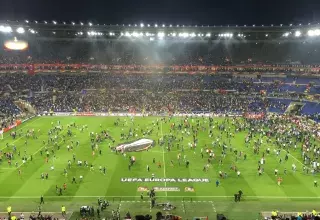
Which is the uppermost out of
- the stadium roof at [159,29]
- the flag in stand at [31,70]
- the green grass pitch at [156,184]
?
the stadium roof at [159,29]

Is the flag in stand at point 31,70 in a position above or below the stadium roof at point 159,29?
below

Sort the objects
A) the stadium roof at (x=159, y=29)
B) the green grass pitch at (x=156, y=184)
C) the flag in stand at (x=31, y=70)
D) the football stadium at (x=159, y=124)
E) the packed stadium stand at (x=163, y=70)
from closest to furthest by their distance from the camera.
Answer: the green grass pitch at (x=156, y=184)
the football stadium at (x=159, y=124)
the packed stadium stand at (x=163, y=70)
the stadium roof at (x=159, y=29)
the flag in stand at (x=31, y=70)

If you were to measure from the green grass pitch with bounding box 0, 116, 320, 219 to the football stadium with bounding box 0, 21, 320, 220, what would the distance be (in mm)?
140

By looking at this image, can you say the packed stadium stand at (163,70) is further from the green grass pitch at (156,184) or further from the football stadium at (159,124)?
the green grass pitch at (156,184)

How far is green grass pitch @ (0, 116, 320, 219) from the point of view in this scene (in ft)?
98.1

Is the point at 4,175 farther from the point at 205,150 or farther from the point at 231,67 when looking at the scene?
the point at 231,67

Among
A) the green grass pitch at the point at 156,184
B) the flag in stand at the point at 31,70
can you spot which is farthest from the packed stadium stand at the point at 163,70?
the green grass pitch at the point at 156,184

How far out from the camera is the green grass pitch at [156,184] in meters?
29.9

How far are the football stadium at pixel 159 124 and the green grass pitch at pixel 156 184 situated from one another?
0.14 meters

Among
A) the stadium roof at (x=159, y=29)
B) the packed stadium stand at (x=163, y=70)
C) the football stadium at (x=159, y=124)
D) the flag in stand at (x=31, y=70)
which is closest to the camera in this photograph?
the football stadium at (x=159, y=124)

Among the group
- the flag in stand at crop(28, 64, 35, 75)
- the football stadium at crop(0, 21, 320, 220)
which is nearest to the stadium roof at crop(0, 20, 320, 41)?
the football stadium at crop(0, 21, 320, 220)

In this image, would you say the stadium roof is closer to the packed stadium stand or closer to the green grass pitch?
the packed stadium stand

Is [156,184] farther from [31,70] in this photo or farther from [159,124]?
[31,70]

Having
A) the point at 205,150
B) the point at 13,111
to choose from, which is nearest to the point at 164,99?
the point at 13,111
